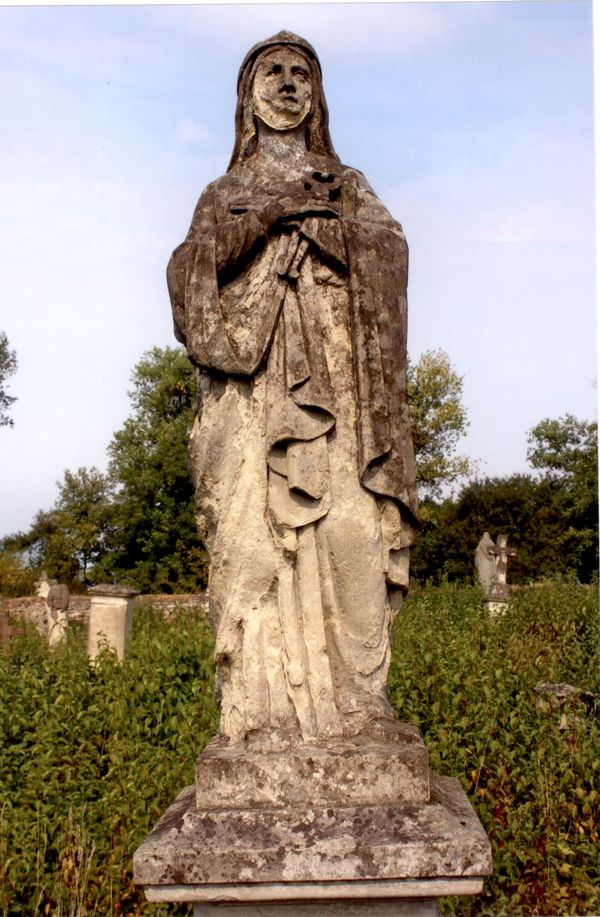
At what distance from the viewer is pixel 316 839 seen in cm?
330

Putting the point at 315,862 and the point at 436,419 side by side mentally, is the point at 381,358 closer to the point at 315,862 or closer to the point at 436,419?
the point at 315,862

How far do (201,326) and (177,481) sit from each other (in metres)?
30.9

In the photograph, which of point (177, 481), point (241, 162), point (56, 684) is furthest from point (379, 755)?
point (177, 481)

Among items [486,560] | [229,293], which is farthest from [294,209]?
[486,560]

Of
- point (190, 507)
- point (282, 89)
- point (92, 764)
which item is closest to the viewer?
point (282, 89)

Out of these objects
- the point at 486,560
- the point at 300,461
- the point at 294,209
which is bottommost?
the point at 486,560

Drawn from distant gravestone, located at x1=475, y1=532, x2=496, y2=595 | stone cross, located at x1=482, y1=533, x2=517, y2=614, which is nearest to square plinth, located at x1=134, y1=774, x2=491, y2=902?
stone cross, located at x1=482, y1=533, x2=517, y2=614

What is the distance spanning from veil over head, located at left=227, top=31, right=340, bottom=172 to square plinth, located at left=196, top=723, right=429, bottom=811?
2.60 meters

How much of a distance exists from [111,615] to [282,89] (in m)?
9.67

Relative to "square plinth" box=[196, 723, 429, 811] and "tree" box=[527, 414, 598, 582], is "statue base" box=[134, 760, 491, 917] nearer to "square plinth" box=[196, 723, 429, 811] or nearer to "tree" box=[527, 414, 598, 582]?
"square plinth" box=[196, 723, 429, 811]

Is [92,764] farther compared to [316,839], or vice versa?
[92,764]

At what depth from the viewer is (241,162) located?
4.27 m

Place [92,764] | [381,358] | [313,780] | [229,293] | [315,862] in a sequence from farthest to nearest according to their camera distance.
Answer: [92,764] → [229,293] → [381,358] → [313,780] → [315,862]

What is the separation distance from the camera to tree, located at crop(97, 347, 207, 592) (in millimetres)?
32969
